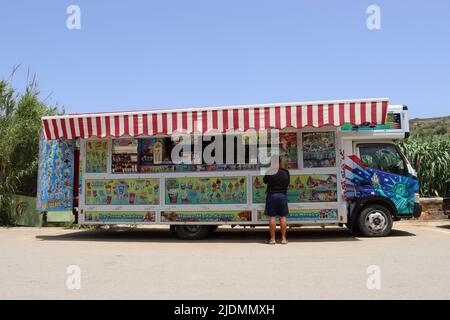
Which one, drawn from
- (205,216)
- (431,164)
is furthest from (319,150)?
(431,164)

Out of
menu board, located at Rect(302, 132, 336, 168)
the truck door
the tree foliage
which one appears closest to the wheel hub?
the truck door

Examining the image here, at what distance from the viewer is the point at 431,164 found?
16.5 metres

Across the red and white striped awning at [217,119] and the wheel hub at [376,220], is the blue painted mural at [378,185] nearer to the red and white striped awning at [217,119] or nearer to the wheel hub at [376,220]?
the wheel hub at [376,220]

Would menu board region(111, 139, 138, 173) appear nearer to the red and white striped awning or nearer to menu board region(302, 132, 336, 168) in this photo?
the red and white striped awning

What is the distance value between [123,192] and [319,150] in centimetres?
452

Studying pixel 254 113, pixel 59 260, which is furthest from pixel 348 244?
pixel 59 260

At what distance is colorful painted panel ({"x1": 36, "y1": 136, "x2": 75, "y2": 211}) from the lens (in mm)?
10492

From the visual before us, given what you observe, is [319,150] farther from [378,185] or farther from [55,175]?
[55,175]

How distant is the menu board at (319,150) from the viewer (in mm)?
9578

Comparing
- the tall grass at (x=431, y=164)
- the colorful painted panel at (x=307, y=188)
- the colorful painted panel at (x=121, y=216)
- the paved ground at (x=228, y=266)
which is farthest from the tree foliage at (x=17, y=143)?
the tall grass at (x=431, y=164)

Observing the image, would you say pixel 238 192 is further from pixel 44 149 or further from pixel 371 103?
pixel 44 149

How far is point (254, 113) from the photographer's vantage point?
9305mm
